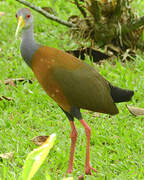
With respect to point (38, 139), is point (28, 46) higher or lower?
higher

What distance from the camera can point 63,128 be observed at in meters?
4.45

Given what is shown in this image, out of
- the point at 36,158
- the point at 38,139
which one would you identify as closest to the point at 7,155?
the point at 38,139

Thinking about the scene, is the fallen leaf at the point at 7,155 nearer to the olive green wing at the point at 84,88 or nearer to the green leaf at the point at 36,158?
the olive green wing at the point at 84,88

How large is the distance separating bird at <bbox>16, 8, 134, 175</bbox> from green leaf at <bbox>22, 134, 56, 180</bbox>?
1518 millimetres

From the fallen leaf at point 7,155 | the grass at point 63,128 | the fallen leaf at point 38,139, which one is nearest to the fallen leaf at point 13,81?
the grass at point 63,128

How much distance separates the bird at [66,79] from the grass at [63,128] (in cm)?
25

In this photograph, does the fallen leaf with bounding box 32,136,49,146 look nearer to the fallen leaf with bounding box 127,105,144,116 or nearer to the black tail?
the black tail

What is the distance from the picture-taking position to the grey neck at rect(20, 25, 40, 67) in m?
3.48

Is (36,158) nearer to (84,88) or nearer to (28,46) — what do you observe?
(84,88)

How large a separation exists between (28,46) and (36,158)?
5.91ft

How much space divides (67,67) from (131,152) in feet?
3.66

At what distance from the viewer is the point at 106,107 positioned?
3.62 meters

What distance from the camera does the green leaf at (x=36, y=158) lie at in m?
1.85

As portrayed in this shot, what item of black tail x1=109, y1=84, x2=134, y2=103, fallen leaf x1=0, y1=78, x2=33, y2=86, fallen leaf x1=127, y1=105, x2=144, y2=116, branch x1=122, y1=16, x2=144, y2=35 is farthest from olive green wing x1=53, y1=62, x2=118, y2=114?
branch x1=122, y1=16, x2=144, y2=35
